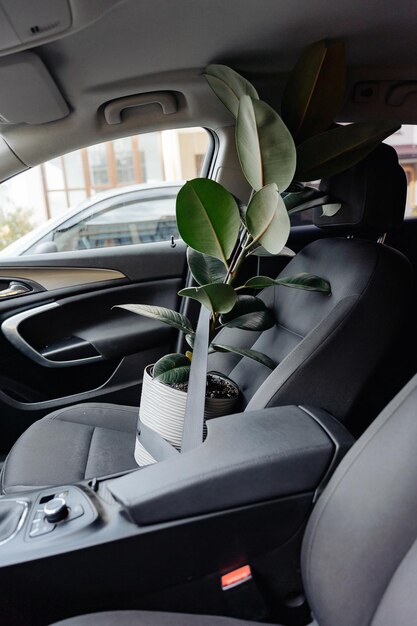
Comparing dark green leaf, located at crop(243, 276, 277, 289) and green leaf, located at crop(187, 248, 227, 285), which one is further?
green leaf, located at crop(187, 248, 227, 285)

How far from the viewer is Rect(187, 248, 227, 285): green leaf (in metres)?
1.51

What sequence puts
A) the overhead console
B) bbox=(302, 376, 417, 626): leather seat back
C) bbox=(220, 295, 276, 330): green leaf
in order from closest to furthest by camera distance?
1. bbox=(302, 376, 417, 626): leather seat back
2. the overhead console
3. bbox=(220, 295, 276, 330): green leaf

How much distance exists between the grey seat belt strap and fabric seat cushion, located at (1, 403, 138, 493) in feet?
0.83

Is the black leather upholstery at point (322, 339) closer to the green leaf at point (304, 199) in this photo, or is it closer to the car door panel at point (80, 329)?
the green leaf at point (304, 199)

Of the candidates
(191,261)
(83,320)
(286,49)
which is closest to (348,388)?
(191,261)

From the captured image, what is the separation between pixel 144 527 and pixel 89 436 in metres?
0.67

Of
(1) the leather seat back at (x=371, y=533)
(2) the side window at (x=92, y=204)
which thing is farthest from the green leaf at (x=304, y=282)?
(2) the side window at (x=92, y=204)

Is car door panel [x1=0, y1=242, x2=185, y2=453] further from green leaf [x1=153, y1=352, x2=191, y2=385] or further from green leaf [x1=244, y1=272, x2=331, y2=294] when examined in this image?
green leaf [x1=244, y1=272, x2=331, y2=294]

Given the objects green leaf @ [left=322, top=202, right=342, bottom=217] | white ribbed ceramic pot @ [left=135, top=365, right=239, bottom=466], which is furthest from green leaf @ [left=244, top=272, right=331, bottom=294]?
white ribbed ceramic pot @ [left=135, top=365, right=239, bottom=466]

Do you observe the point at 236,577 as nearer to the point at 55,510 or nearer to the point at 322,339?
the point at 55,510

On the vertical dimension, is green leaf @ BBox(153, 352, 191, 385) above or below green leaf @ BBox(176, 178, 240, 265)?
below

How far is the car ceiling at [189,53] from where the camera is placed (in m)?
1.30

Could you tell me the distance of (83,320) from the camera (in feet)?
6.77

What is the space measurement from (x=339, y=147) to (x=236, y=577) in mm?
976
